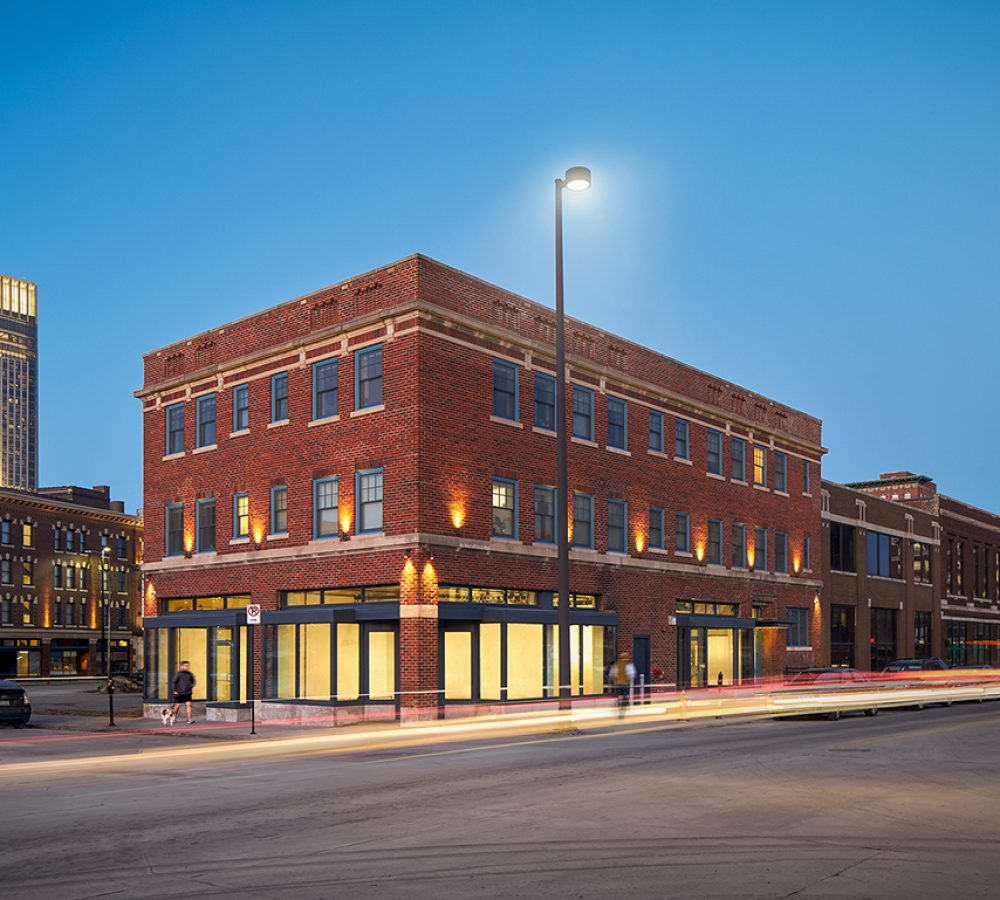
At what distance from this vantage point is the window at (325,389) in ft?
117

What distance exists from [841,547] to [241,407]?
3445 cm

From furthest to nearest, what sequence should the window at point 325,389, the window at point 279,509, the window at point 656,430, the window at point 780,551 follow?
1. the window at point 780,551
2. the window at point 656,430
3. the window at point 279,509
4. the window at point 325,389

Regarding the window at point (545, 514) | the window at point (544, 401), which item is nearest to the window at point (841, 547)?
the window at point (545, 514)

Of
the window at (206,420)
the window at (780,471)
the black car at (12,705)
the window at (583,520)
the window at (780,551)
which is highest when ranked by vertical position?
the window at (206,420)

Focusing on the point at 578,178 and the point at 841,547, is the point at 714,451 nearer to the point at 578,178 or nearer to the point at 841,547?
the point at 841,547

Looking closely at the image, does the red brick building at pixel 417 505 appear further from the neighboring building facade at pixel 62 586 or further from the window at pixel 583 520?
the neighboring building facade at pixel 62 586

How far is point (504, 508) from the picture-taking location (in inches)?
1407

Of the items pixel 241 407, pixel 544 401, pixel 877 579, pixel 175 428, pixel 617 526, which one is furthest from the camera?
pixel 877 579

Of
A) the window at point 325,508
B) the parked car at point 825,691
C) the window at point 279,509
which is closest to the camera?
the parked car at point 825,691

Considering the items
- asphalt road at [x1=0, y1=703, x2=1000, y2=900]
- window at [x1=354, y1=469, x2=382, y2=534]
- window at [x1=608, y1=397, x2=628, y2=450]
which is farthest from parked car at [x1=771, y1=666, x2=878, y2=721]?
window at [x1=354, y1=469, x2=382, y2=534]

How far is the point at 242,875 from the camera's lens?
10.3 meters

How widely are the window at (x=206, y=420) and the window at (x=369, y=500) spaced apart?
8.21 meters

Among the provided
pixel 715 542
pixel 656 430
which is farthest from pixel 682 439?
pixel 715 542

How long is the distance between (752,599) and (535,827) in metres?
37.7
